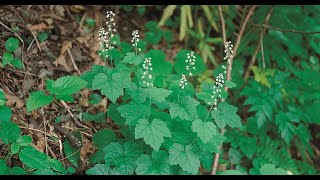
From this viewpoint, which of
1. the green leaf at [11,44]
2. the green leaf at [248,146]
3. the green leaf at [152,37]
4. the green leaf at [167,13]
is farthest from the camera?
the green leaf at [152,37]

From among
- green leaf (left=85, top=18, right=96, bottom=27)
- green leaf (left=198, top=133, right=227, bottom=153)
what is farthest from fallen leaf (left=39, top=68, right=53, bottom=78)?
green leaf (left=198, top=133, right=227, bottom=153)

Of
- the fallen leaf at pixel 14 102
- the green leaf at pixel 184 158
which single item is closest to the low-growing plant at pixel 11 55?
the fallen leaf at pixel 14 102

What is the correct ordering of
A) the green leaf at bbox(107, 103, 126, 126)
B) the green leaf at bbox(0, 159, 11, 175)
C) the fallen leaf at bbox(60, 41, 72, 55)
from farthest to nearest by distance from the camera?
the fallen leaf at bbox(60, 41, 72, 55) → the green leaf at bbox(107, 103, 126, 126) → the green leaf at bbox(0, 159, 11, 175)

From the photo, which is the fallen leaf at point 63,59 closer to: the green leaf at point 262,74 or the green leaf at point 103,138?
the green leaf at point 103,138

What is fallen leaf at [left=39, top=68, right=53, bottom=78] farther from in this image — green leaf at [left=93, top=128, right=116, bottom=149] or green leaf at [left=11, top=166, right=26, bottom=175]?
green leaf at [left=11, top=166, right=26, bottom=175]

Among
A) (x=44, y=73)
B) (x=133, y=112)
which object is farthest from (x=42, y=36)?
(x=133, y=112)

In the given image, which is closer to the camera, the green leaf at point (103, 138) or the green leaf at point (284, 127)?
the green leaf at point (103, 138)

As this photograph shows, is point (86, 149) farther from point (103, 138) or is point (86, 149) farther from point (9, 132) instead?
→ point (9, 132)
